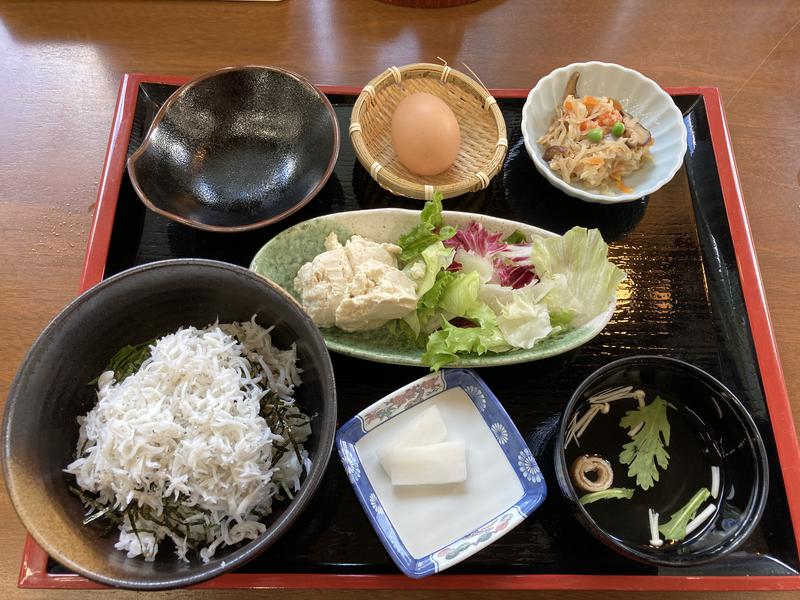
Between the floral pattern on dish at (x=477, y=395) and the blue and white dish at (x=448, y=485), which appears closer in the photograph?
the blue and white dish at (x=448, y=485)

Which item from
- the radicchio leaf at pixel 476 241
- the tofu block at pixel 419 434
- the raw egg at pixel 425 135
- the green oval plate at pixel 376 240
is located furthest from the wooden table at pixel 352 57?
the tofu block at pixel 419 434

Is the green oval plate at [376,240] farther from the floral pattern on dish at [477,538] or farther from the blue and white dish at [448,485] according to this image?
the floral pattern on dish at [477,538]

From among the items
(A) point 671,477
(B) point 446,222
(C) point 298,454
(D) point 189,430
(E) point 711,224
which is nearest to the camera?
(D) point 189,430

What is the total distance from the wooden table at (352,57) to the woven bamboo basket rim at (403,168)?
323 millimetres

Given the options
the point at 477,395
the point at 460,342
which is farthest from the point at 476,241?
the point at 477,395

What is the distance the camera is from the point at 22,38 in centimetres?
253

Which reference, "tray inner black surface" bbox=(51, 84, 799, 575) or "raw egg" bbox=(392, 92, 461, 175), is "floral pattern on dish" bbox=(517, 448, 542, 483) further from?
"raw egg" bbox=(392, 92, 461, 175)

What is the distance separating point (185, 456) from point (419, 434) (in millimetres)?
612

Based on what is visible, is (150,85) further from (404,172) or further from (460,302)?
(460,302)

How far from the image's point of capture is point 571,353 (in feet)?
5.96

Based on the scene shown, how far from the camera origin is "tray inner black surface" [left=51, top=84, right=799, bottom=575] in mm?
1521

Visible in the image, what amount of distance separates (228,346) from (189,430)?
0.25 metres

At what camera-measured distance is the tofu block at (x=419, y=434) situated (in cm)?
153

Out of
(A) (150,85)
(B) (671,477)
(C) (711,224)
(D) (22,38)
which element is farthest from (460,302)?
(D) (22,38)
